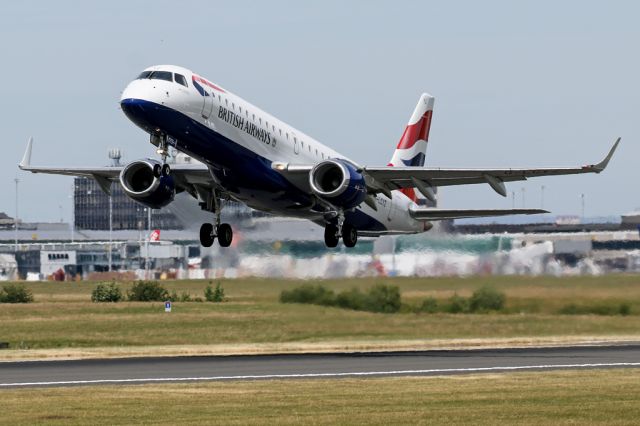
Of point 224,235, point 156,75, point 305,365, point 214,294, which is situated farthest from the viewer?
point 214,294

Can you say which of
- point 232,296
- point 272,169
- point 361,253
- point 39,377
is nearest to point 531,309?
point 361,253

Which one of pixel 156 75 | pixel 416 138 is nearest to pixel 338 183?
pixel 156 75

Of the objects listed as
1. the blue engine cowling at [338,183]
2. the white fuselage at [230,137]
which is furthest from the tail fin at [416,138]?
the blue engine cowling at [338,183]

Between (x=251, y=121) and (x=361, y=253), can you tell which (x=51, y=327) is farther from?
(x=251, y=121)

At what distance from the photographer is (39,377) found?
47.2 metres

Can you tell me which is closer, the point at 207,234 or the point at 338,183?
the point at 338,183

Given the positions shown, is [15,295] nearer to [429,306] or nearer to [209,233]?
[429,306]

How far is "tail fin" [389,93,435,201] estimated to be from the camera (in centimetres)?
6378

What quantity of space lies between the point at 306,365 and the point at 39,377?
9.78m

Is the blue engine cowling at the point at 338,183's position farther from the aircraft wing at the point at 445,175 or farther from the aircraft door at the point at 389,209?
the aircraft door at the point at 389,209

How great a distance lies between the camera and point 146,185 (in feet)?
166

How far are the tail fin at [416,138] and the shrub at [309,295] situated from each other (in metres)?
7.44

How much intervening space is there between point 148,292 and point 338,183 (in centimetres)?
5055

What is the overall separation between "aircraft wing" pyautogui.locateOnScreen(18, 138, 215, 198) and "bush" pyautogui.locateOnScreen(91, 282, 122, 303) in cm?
4308
